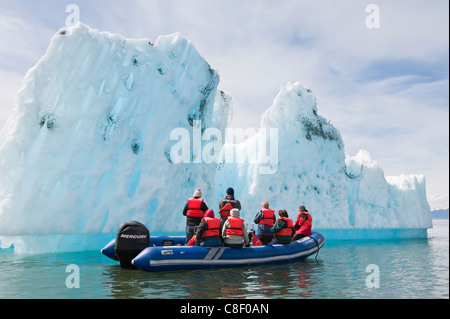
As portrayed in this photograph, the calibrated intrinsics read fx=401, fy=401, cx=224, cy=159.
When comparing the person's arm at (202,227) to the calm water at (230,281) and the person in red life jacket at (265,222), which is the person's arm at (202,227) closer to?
the calm water at (230,281)

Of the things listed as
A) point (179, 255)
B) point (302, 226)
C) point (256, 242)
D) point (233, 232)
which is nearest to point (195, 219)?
point (233, 232)

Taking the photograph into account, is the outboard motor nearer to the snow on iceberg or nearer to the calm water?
the calm water

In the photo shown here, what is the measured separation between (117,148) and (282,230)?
7.32 metres

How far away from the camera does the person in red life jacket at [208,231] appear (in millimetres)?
10086

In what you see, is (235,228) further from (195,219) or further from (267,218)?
(267,218)

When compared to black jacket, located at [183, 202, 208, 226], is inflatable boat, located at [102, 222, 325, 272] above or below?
below

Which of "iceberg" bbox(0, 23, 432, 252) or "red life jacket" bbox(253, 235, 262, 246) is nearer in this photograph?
"red life jacket" bbox(253, 235, 262, 246)

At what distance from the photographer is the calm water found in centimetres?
737

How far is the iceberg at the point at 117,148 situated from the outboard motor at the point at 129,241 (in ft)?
17.0

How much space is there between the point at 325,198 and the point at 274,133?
16.7 ft

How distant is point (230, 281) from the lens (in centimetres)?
865

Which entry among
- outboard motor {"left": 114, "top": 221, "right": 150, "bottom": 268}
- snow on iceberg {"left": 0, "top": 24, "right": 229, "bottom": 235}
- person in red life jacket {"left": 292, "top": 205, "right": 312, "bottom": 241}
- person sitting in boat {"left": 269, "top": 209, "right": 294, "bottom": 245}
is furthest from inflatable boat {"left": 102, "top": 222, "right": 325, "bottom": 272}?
snow on iceberg {"left": 0, "top": 24, "right": 229, "bottom": 235}
